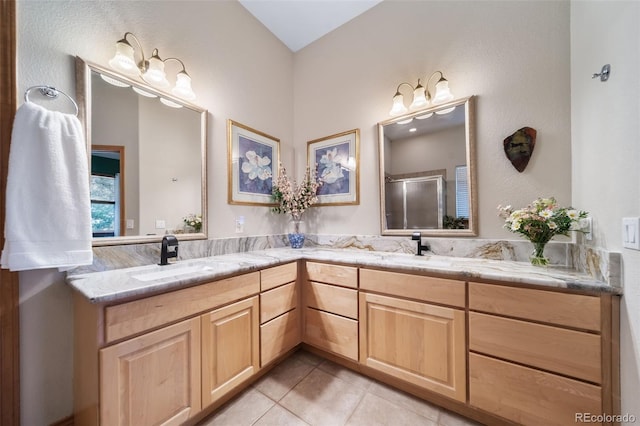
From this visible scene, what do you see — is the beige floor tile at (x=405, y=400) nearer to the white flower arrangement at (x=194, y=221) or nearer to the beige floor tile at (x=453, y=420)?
the beige floor tile at (x=453, y=420)

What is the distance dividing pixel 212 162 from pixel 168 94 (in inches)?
20.7

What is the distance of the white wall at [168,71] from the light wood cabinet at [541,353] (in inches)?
73.0

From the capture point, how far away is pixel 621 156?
91 cm

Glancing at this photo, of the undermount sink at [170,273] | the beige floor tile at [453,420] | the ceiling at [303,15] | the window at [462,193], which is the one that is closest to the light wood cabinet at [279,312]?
the undermount sink at [170,273]

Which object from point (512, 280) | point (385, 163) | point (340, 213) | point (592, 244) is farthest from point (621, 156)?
point (340, 213)

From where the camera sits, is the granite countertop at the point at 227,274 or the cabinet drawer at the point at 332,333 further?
the cabinet drawer at the point at 332,333

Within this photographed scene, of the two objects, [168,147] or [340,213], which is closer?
[168,147]

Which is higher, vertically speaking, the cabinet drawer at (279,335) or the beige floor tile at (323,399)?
the cabinet drawer at (279,335)

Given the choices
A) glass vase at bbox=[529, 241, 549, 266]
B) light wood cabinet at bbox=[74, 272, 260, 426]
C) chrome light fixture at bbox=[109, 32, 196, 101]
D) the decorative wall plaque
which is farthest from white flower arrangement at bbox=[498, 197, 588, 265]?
chrome light fixture at bbox=[109, 32, 196, 101]

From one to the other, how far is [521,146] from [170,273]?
2.30 metres

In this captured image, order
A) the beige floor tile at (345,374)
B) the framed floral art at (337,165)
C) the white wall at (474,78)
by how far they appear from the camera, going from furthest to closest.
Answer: the framed floral art at (337,165) < the beige floor tile at (345,374) < the white wall at (474,78)

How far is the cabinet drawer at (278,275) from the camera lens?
1.51 metres

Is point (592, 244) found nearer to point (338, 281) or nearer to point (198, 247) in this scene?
point (338, 281)

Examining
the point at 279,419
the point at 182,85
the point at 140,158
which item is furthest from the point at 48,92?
the point at 279,419
